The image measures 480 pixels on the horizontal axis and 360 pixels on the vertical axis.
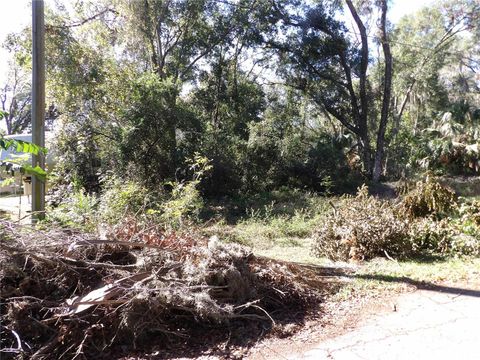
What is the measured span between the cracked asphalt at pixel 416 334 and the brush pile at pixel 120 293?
79 centimetres

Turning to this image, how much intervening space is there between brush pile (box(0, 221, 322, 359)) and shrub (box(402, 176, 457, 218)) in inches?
179

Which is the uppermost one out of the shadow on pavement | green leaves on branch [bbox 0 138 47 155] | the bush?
green leaves on branch [bbox 0 138 47 155]

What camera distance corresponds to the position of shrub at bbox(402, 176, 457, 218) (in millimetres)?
8695

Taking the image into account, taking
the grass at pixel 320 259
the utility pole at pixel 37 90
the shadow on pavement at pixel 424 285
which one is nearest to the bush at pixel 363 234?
the grass at pixel 320 259

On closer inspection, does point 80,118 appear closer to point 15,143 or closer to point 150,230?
point 150,230

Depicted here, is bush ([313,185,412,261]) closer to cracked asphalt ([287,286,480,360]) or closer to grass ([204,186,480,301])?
grass ([204,186,480,301])

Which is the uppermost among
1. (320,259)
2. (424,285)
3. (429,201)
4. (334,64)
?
(334,64)

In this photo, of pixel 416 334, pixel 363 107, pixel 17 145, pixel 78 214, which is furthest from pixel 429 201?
pixel 363 107

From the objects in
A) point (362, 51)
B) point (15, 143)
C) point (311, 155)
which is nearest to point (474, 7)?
point (362, 51)

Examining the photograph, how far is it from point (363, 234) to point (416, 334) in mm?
3138

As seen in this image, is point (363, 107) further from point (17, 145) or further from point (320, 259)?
point (17, 145)

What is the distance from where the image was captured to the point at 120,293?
4.28m

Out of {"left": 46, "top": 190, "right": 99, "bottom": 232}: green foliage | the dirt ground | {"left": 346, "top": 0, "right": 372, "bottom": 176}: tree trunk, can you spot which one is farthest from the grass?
{"left": 346, "top": 0, "right": 372, "bottom": 176}: tree trunk

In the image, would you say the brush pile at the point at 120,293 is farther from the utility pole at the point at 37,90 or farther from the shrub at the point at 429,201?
the shrub at the point at 429,201
